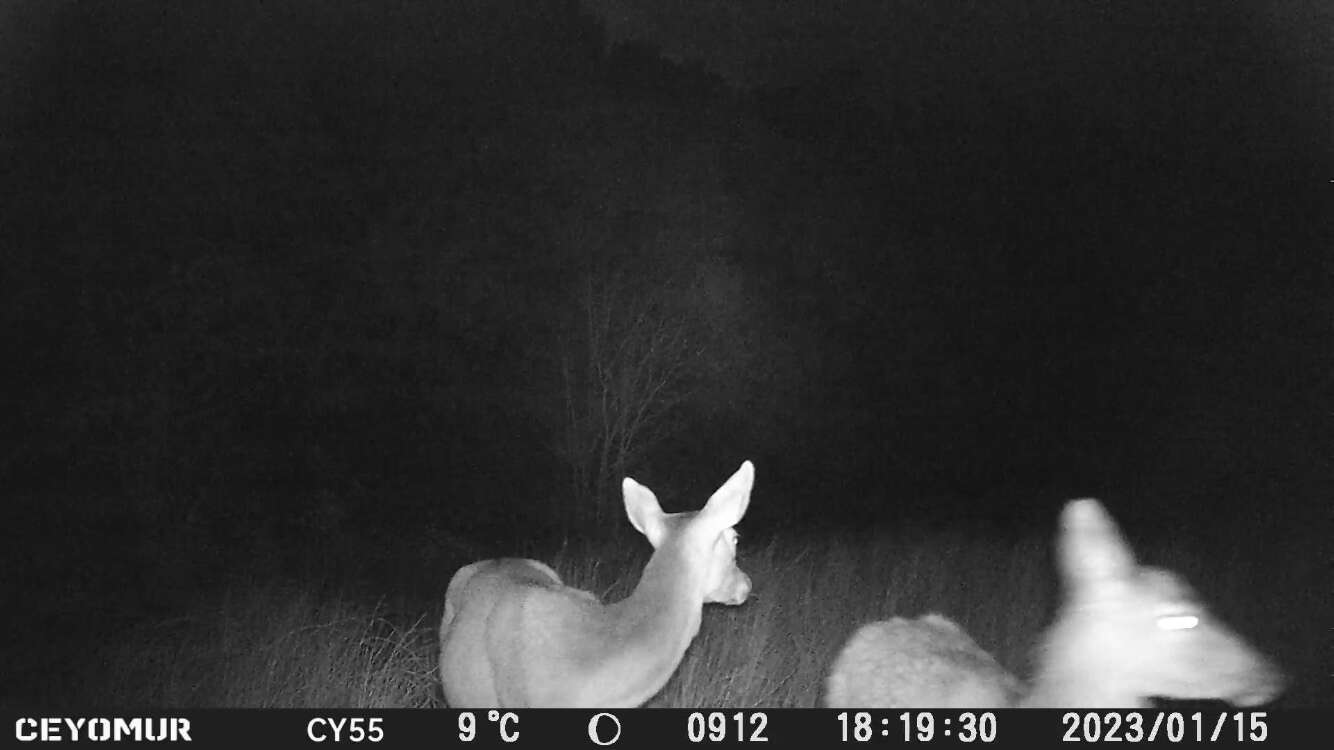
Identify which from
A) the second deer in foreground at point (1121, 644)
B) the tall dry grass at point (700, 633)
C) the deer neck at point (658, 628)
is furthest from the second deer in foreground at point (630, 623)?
the tall dry grass at point (700, 633)

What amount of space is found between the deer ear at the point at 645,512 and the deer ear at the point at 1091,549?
1.47 m

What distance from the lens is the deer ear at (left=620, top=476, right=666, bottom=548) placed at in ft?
13.7

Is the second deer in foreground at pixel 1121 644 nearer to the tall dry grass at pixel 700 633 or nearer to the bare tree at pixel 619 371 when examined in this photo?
the tall dry grass at pixel 700 633

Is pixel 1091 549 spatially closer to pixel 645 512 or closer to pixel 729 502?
pixel 729 502

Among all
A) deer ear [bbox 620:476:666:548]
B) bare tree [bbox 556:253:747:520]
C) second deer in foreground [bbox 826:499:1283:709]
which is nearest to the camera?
second deer in foreground [bbox 826:499:1283:709]

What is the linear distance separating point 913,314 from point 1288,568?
9.98 meters

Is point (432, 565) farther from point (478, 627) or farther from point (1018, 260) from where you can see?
point (1018, 260)

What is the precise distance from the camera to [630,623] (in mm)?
4051

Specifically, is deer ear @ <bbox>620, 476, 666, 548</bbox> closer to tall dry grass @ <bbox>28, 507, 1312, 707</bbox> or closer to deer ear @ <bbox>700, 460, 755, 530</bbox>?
deer ear @ <bbox>700, 460, 755, 530</bbox>

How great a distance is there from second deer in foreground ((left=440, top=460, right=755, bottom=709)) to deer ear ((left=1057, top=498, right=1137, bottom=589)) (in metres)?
1.14

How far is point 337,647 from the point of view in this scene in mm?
6895

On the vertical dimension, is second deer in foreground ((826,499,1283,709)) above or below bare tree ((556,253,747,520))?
below

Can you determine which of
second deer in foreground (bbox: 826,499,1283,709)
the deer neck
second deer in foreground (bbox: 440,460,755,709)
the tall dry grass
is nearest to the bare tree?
the tall dry grass

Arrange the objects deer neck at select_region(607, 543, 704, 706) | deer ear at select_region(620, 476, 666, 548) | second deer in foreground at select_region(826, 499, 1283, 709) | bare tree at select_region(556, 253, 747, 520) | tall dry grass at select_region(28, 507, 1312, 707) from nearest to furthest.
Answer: second deer in foreground at select_region(826, 499, 1283, 709) < deer neck at select_region(607, 543, 704, 706) < deer ear at select_region(620, 476, 666, 548) < tall dry grass at select_region(28, 507, 1312, 707) < bare tree at select_region(556, 253, 747, 520)
